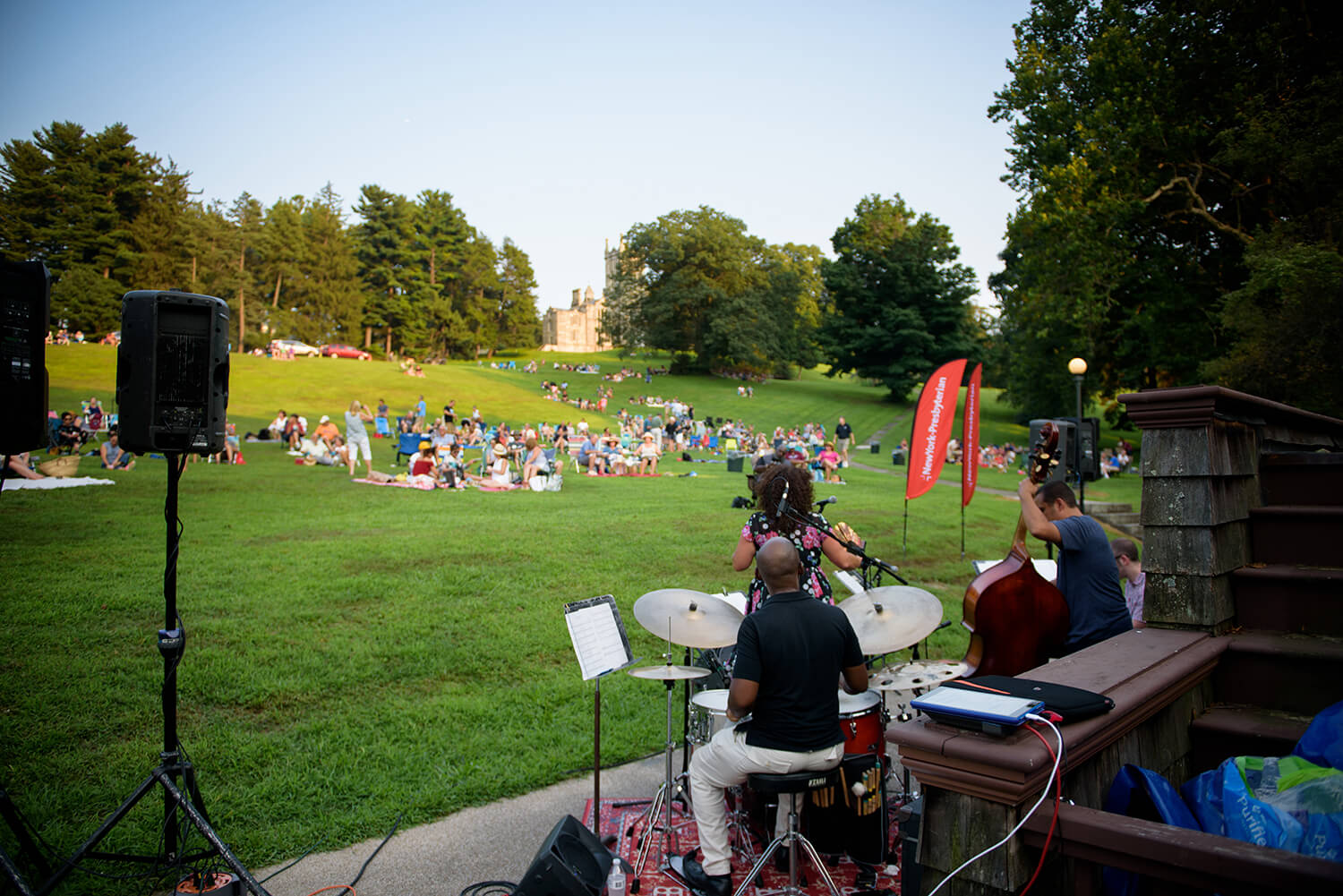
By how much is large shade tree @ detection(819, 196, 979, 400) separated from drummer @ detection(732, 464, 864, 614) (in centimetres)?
4763

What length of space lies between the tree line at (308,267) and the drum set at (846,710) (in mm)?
35966

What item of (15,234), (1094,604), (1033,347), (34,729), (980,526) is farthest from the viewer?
(1033,347)

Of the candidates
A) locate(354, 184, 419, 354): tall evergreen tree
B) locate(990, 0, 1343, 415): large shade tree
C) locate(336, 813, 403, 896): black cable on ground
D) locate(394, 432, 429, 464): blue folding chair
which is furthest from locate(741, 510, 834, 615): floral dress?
locate(354, 184, 419, 354): tall evergreen tree

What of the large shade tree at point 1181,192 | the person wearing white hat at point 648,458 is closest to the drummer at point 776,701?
the large shade tree at point 1181,192

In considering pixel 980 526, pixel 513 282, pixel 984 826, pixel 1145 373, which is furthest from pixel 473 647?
pixel 513 282

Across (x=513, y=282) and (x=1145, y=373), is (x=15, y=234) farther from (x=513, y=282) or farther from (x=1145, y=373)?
(x=513, y=282)

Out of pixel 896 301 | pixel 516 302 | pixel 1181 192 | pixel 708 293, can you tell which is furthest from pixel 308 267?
pixel 1181 192

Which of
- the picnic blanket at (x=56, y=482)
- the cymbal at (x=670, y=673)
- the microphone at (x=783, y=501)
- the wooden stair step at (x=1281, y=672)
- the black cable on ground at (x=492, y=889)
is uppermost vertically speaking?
the microphone at (x=783, y=501)

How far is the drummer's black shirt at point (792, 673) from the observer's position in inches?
138

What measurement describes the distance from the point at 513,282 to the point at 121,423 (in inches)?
3065

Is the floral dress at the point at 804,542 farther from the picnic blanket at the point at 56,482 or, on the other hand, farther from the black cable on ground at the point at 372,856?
the picnic blanket at the point at 56,482

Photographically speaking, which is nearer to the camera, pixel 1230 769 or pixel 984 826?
pixel 984 826

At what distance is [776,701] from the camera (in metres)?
3.53

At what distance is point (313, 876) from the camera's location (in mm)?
3830
